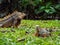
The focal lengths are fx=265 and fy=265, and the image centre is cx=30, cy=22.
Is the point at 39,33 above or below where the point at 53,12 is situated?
above

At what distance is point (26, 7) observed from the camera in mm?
11891

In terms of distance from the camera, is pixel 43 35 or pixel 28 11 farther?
pixel 28 11

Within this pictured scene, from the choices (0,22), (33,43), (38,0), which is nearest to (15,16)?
(0,22)

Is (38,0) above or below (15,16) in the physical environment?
below

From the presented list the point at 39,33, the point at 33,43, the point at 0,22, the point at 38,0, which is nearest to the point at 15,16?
the point at 0,22

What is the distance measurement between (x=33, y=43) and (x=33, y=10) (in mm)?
7780

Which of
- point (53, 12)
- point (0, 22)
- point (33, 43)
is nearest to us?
point (33, 43)

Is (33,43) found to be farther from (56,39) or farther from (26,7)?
(26,7)

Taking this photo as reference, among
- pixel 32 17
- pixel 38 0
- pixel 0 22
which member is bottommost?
pixel 32 17

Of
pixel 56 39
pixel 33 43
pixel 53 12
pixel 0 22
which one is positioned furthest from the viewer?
pixel 53 12

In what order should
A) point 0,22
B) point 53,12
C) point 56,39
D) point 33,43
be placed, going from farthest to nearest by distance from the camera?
point 53,12 → point 0,22 → point 56,39 → point 33,43

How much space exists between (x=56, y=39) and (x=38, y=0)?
6.76 metres

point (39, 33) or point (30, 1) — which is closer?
point (39, 33)

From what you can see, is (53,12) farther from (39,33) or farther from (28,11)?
(39,33)
